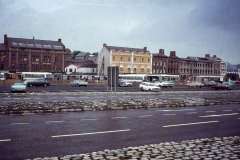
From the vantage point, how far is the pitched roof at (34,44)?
79.7 m

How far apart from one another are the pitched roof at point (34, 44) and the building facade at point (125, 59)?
15068 millimetres

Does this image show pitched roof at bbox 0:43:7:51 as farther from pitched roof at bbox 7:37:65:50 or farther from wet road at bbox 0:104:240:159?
wet road at bbox 0:104:240:159

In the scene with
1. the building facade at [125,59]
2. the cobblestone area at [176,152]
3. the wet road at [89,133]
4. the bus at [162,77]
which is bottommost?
the wet road at [89,133]

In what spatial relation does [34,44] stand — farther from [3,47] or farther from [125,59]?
[125,59]

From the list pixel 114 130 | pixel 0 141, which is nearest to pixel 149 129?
pixel 114 130

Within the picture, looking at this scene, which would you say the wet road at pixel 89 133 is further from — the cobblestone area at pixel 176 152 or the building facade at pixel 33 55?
the building facade at pixel 33 55

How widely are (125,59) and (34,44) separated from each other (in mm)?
30102

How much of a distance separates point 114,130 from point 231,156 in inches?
199

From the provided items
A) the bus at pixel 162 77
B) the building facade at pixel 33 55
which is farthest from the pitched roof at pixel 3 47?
the bus at pixel 162 77

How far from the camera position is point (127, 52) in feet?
290

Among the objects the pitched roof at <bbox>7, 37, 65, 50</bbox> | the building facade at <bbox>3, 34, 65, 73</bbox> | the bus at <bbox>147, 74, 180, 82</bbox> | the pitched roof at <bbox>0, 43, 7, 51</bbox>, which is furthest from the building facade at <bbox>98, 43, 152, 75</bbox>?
the pitched roof at <bbox>0, 43, 7, 51</bbox>

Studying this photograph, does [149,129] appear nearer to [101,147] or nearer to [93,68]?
[101,147]

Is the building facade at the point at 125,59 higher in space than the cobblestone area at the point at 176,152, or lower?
higher

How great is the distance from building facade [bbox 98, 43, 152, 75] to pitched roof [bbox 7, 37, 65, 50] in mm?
15068
